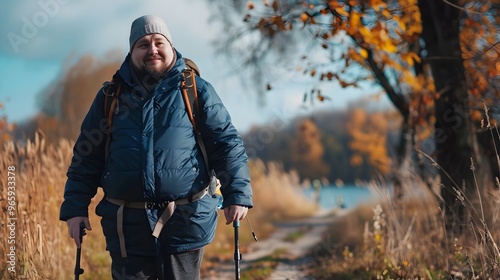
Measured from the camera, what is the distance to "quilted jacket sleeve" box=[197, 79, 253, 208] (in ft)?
11.1

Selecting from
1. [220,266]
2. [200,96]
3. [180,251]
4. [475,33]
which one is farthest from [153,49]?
[475,33]

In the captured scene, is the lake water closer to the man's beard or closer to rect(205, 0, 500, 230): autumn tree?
rect(205, 0, 500, 230): autumn tree

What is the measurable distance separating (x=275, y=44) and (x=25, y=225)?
730 cm

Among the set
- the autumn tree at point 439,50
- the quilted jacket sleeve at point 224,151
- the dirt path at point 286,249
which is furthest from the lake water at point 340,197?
the quilted jacket sleeve at point 224,151

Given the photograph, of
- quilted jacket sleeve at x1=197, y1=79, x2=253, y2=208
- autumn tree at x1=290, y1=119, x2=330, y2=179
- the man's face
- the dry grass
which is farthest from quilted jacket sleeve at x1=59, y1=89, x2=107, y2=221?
autumn tree at x1=290, y1=119, x2=330, y2=179

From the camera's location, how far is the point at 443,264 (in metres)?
5.15

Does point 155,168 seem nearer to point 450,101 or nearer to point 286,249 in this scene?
point 450,101

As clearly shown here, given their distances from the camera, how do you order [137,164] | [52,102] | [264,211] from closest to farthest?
[137,164]
[264,211]
[52,102]

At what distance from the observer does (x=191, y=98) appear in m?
3.40

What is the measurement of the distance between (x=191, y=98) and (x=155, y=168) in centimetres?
43

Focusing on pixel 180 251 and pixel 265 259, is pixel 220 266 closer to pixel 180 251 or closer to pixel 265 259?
pixel 265 259

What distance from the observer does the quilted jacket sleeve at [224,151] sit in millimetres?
3377

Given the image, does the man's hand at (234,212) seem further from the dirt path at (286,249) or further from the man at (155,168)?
the dirt path at (286,249)

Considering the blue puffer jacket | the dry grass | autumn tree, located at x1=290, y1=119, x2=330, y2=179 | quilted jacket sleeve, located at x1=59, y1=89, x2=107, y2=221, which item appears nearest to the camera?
the blue puffer jacket
